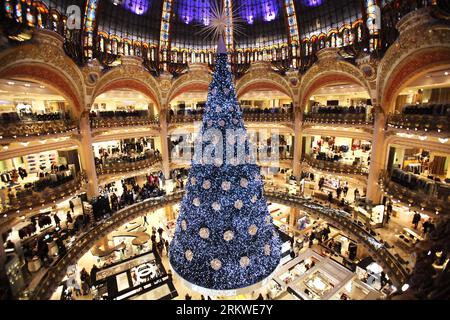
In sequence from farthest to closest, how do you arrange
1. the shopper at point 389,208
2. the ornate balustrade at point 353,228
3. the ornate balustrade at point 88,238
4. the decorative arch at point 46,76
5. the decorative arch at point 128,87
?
the decorative arch at point 128,87
the shopper at point 389,208
the decorative arch at point 46,76
the ornate balustrade at point 353,228
the ornate balustrade at point 88,238

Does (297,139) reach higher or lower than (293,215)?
higher

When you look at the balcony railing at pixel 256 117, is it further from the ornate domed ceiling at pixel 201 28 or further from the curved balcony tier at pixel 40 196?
the curved balcony tier at pixel 40 196

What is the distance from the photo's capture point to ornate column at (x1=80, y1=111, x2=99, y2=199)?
16.6 meters

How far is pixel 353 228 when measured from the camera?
13586 mm

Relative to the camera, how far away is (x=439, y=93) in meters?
15.1

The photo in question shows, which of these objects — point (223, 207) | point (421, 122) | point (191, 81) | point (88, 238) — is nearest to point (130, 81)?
point (191, 81)

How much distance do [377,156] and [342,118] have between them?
361 centimetres

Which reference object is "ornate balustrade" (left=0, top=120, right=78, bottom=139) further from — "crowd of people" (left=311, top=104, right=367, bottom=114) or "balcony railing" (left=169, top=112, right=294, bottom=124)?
"crowd of people" (left=311, top=104, right=367, bottom=114)

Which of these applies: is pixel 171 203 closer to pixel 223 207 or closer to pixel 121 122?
pixel 121 122

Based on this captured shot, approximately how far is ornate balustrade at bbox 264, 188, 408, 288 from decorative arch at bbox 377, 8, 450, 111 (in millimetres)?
7606

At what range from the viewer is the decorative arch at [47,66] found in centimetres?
1123

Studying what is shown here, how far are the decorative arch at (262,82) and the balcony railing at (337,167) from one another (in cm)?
618

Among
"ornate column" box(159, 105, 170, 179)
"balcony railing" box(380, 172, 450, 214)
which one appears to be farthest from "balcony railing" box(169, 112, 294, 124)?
"balcony railing" box(380, 172, 450, 214)

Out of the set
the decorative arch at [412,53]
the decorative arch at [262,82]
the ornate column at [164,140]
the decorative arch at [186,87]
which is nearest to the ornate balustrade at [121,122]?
the ornate column at [164,140]
